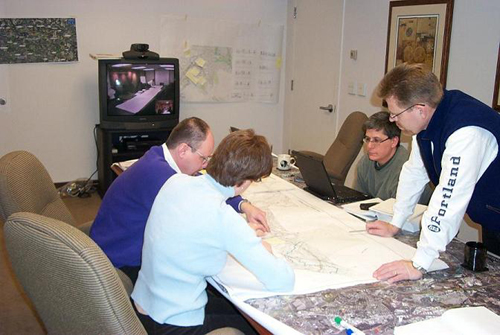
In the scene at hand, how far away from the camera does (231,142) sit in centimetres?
160

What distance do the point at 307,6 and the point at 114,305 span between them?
4304mm

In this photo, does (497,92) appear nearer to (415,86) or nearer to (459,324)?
(415,86)

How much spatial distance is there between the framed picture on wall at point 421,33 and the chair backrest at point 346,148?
665 mm

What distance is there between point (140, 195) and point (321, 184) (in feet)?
2.95

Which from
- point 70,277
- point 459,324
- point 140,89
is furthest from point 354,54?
point 70,277

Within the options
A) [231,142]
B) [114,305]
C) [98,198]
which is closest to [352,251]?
[231,142]

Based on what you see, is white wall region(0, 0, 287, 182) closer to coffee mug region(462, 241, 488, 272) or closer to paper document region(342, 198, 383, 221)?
paper document region(342, 198, 383, 221)

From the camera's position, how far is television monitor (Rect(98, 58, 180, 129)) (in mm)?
4312

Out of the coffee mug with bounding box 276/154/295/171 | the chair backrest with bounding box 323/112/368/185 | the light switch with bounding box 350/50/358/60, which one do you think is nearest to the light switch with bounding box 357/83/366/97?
the light switch with bounding box 350/50/358/60

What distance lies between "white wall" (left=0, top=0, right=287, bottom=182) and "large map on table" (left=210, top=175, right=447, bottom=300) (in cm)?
297

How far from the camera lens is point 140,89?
175 inches

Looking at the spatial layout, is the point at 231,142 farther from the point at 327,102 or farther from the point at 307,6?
the point at 307,6

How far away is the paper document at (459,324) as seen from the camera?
4.13 ft

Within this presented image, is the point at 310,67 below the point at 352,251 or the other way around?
the other way around
